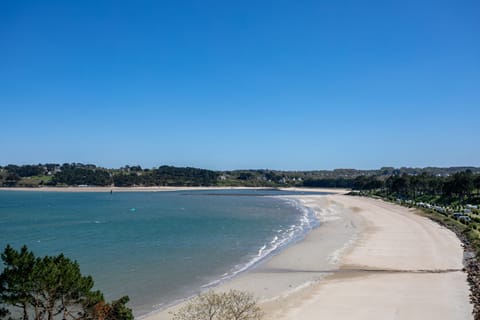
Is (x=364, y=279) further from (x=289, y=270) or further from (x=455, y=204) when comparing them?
(x=455, y=204)

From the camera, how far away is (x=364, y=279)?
25.4m

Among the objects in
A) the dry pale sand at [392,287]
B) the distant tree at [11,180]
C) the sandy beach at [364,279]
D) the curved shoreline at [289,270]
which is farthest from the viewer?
the distant tree at [11,180]

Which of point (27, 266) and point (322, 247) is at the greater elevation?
point (27, 266)

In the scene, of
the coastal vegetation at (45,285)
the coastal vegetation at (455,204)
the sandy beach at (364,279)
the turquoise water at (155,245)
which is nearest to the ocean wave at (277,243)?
the turquoise water at (155,245)

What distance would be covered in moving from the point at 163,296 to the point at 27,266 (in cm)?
1166

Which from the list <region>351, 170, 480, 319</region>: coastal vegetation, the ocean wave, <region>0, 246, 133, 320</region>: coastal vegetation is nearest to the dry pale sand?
<region>351, 170, 480, 319</region>: coastal vegetation

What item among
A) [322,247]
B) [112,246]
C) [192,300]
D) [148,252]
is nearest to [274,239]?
[322,247]

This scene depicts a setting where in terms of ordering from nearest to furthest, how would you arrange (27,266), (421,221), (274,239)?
1. (27,266)
2. (274,239)
3. (421,221)

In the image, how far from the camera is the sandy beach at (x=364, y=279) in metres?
19.3

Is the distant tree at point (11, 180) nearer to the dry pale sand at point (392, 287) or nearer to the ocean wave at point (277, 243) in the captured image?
the ocean wave at point (277, 243)

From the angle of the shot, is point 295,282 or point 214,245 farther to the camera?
point 214,245

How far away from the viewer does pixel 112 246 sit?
125ft

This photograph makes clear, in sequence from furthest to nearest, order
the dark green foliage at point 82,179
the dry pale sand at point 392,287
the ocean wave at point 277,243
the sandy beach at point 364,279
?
the dark green foliage at point 82,179 → the ocean wave at point 277,243 → the sandy beach at point 364,279 → the dry pale sand at point 392,287

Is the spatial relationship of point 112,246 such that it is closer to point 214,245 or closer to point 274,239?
point 214,245
